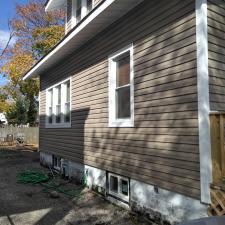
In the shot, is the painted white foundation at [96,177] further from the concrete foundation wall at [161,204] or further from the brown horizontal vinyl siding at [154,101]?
the brown horizontal vinyl siding at [154,101]

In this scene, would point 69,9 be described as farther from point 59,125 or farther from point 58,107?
point 59,125

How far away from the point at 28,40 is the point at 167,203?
26910 millimetres

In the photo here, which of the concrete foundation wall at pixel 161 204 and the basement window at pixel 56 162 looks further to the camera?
the basement window at pixel 56 162

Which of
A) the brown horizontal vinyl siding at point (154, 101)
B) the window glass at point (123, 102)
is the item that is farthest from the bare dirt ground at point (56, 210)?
the window glass at point (123, 102)

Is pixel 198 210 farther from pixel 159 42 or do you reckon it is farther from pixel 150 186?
pixel 159 42

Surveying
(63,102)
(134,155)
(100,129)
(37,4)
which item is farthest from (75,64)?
(37,4)

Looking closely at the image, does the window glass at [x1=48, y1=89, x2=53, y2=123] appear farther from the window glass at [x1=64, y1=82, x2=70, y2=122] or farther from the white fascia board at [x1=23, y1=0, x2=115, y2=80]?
the window glass at [x1=64, y1=82, x2=70, y2=122]

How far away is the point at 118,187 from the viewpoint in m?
6.89

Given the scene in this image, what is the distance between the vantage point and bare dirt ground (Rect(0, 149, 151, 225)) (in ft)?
19.1

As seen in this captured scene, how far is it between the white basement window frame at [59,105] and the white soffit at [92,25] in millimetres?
982

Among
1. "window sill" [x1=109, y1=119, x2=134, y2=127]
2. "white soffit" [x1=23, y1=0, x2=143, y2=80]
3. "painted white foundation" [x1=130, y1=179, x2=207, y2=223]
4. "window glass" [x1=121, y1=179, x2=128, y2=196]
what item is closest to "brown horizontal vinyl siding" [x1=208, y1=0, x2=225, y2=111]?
"painted white foundation" [x1=130, y1=179, x2=207, y2=223]

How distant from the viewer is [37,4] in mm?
29688

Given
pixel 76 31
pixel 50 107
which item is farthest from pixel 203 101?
pixel 50 107

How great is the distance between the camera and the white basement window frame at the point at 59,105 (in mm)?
10430
